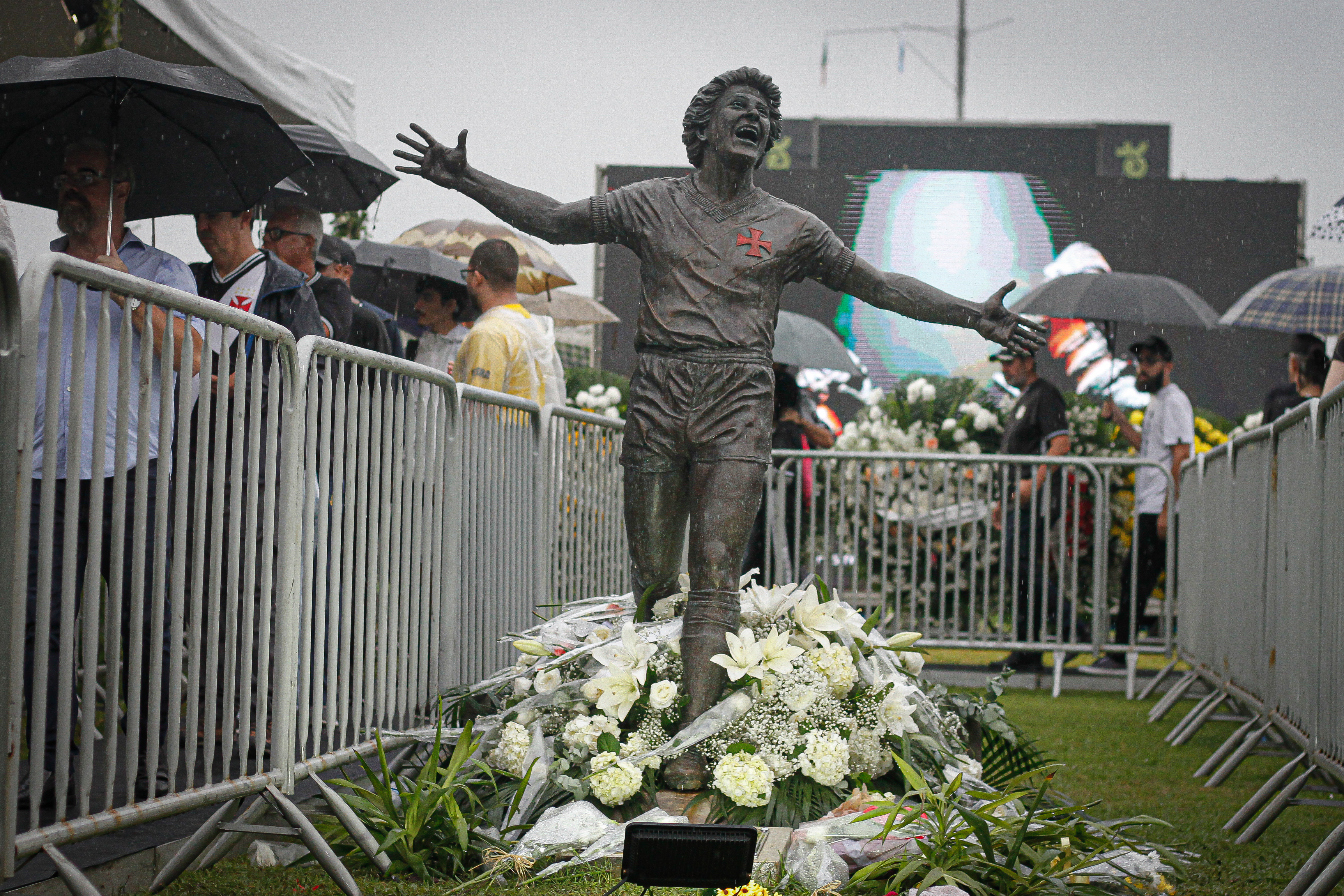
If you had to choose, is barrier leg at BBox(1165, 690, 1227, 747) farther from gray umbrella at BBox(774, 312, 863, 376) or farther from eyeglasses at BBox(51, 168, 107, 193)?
eyeglasses at BBox(51, 168, 107, 193)

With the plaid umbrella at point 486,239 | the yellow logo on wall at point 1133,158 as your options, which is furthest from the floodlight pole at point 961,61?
the plaid umbrella at point 486,239

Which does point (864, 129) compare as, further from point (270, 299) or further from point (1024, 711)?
point (270, 299)

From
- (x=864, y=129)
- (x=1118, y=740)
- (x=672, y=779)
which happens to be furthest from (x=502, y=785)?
(x=864, y=129)

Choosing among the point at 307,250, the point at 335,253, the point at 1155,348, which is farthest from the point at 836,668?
the point at 1155,348

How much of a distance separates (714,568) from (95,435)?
6.99 ft

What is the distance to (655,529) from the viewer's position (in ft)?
16.1

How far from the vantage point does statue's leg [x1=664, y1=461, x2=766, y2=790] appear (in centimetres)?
453

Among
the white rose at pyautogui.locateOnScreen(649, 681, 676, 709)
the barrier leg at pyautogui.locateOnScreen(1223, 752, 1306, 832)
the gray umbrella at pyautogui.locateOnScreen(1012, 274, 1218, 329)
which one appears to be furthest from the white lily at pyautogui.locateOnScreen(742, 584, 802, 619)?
the gray umbrella at pyautogui.locateOnScreen(1012, 274, 1218, 329)

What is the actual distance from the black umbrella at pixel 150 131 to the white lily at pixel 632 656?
7.82 feet

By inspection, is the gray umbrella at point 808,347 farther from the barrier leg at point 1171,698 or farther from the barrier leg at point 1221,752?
the barrier leg at point 1221,752

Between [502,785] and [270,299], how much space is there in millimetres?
1893

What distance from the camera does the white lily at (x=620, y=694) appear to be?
4.49 m

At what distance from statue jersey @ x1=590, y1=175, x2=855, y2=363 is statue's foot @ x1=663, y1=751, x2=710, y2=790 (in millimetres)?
1330

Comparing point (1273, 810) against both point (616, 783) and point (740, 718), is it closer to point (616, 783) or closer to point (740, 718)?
point (740, 718)
